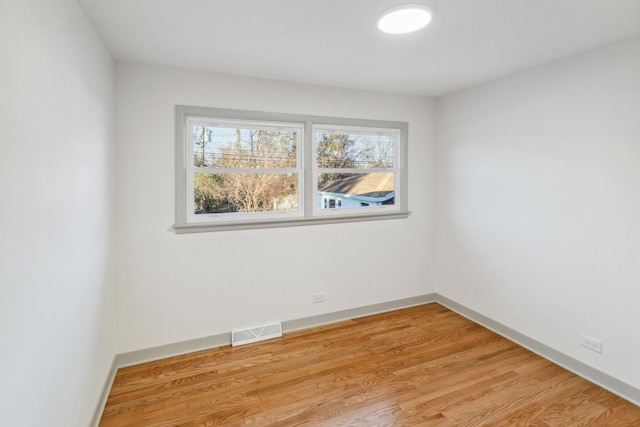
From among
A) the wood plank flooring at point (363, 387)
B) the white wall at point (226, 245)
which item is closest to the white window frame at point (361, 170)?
the white wall at point (226, 245)

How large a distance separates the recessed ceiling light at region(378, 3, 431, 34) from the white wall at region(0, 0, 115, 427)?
1.63 metres

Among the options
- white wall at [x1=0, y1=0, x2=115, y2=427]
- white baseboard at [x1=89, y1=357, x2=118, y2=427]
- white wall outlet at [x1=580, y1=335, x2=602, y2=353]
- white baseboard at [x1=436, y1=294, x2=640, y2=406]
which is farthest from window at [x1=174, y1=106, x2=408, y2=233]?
white wall outlet at [x1=580, y1=335, x2=602, y2=353]

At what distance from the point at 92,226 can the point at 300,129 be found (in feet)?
6.42

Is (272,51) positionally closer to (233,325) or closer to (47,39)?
(47,39)

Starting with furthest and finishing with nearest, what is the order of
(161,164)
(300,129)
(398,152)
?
(398,152) < (300,129) < (161,164)

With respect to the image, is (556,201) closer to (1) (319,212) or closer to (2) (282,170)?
(1) (319,212)

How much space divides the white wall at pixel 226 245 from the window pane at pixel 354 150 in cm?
24

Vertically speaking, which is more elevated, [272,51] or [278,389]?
[272,51]

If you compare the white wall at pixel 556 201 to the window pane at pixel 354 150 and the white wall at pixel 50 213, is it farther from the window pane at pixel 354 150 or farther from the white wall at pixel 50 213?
the white wall at pixel 50 213

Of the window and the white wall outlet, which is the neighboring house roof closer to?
the window

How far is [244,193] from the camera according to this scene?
10.1 ft

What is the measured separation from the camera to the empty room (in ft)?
5.00

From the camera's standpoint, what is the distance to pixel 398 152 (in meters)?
3.72

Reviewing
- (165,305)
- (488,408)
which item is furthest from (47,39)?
(488,408)
